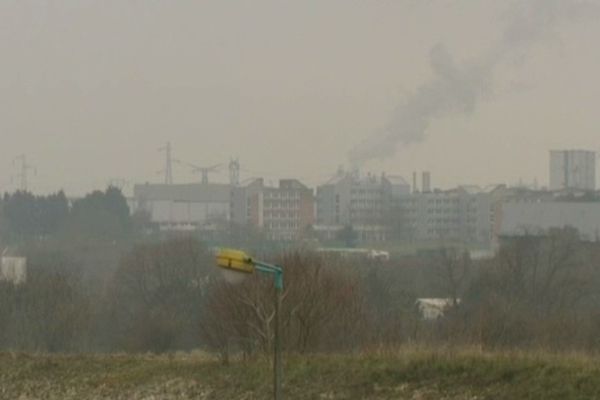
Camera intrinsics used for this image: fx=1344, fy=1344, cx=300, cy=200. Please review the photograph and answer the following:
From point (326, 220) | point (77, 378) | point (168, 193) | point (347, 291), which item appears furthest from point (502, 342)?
point (168, 193)

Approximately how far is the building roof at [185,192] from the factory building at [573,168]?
88.4ft

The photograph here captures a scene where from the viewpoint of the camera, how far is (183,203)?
108875 mm

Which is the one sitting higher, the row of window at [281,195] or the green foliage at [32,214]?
the row of window at [281,195]

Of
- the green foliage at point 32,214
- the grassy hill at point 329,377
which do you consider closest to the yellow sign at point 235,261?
the grassy hill at point 329,377

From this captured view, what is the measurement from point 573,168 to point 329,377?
9748cm

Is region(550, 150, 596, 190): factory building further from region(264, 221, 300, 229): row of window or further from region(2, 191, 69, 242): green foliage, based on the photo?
region(2, 191, 69, 242): green foliage

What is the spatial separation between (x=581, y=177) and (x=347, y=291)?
3536 inches

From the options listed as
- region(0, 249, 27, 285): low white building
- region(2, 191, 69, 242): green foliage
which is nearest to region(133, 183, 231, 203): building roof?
region(2, 191, 69, 242): green foliage

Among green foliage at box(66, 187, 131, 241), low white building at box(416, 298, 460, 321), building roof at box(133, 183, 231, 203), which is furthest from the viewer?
building roof at box(133, 183, 231, 203)

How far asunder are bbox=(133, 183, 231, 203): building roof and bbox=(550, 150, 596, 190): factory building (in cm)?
2695

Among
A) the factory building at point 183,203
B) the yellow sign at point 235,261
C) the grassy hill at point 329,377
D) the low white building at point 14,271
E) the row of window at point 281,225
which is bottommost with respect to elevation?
the grassy hill at point 329,377

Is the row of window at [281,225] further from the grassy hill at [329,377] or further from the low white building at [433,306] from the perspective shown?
the grassy hill at [329,377]

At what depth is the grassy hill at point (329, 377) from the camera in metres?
16.5

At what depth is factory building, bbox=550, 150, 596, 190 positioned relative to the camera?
364 feet
